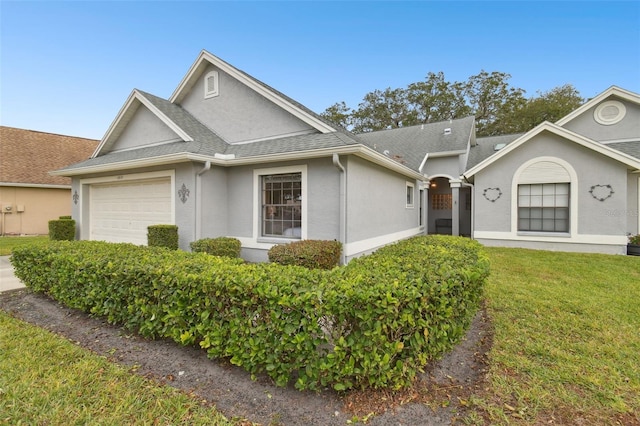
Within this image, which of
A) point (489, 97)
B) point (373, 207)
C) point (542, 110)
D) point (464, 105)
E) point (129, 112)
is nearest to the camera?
point (373, 207)

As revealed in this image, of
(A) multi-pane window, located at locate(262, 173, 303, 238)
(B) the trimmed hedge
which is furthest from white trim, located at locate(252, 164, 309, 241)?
(B) the trimmed hedge

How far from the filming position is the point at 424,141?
55.5ft

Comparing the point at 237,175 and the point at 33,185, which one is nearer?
the point at 237,175

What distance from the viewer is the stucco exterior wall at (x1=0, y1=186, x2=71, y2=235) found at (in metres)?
15.0

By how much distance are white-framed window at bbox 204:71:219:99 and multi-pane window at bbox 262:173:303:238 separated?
13.5ft

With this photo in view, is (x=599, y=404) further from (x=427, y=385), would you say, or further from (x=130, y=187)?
(x=130, y=187)

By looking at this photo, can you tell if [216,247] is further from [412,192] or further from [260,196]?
[412,192]

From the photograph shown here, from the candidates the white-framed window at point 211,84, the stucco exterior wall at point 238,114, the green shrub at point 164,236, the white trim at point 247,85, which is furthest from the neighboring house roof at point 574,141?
the green shrub at point 164,236

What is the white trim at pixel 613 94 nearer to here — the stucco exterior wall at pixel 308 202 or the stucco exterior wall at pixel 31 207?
the stucco exterior wall at pixel 308 202

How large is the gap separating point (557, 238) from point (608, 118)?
592cm

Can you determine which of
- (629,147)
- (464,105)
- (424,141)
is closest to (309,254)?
(629,147)

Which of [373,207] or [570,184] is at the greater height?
[570,184]

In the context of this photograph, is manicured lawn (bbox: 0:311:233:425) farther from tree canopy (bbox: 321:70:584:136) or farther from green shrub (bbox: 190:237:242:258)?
tree canopy (bbox: 321:70:584:136)

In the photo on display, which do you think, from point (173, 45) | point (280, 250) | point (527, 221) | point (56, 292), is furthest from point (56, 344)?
point (527, 221)
